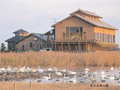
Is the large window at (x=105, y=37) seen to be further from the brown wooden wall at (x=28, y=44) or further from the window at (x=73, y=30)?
the brown wooden wall at (x=28, y=44)

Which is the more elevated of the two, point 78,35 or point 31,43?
point 78,35

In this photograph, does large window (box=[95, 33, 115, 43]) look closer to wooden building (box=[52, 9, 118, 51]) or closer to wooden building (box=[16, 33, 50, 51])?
wooden building (box=[52, 9, 118, 51])

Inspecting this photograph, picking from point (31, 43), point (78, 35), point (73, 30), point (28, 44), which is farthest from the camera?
point (28, 44)

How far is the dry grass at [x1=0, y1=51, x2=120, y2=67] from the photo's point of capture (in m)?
37.3

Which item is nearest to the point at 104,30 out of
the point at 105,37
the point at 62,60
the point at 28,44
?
the point at 105,37

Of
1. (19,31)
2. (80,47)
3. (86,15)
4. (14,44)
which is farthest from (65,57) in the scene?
(19,31)

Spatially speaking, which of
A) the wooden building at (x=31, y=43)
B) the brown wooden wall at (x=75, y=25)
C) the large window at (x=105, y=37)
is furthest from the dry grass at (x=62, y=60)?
the wooden building at (x=31, y=43)

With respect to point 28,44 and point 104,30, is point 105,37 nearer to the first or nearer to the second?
point 104,30

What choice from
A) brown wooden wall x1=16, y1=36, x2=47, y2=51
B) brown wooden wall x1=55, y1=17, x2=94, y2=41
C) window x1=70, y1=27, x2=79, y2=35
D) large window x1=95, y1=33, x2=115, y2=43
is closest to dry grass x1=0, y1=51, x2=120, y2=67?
brown wooden wall x1=55, y1=17, x2=94, y2=41

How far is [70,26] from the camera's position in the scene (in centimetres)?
5872

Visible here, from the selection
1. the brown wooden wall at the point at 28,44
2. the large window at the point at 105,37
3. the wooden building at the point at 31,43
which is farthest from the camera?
the brown wooden wall at the point at 28,44

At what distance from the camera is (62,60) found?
3806cm

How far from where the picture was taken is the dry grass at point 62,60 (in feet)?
122

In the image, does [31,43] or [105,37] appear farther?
[31,43]
